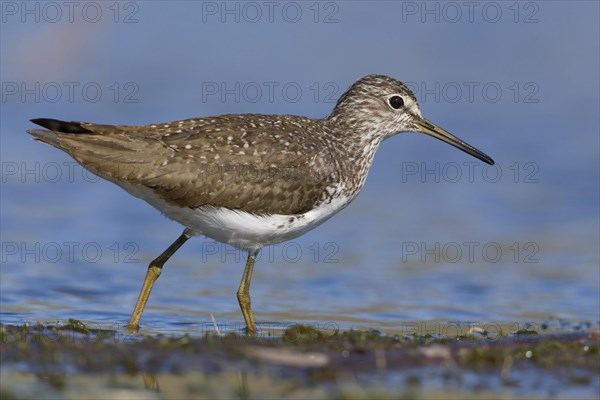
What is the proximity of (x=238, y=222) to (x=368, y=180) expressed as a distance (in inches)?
328

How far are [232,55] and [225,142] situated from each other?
1218 centimetres

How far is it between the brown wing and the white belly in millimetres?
81

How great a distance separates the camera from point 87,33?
2116cm

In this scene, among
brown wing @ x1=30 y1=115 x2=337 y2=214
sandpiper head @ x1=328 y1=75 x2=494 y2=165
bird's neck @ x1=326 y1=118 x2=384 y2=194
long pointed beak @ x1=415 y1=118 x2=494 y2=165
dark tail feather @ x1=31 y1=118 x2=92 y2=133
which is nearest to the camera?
brown wing @ x1=30 y1=115 x2=337 y2=214

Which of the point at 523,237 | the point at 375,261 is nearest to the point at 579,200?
the point at 523,237

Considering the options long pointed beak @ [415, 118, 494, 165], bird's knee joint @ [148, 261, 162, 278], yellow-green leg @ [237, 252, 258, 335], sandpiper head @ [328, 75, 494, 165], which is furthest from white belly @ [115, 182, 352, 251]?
long pointed beak @ [415, 118, 494, 165]

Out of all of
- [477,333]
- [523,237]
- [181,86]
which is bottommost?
[477,333]

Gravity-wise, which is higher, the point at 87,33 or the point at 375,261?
the point at 87,33

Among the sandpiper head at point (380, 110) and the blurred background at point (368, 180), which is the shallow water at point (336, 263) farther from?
the sandpiper head at point (380, 110)

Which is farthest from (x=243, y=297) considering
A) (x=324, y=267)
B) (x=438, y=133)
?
(x=324, y=267)

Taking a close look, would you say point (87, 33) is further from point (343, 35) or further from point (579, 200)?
point (579, 200)

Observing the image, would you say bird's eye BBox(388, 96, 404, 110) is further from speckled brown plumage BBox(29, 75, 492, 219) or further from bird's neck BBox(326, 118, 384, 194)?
speckled brown plumage BBox(29, 75, 492, 219)

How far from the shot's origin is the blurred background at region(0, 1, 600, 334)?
1276 centimetres

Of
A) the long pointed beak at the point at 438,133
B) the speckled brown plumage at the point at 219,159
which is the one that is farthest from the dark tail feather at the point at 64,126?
the long pointed beak at the point at 438,133
